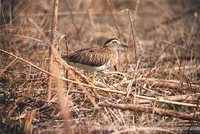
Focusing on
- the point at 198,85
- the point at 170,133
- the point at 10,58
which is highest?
the point at 10,58

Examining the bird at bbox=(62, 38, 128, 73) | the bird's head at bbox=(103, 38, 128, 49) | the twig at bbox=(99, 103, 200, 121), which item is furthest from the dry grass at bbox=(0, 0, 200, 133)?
the bird's head at bbox=(103, 38, 128, 49)

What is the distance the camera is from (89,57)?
6703 mm

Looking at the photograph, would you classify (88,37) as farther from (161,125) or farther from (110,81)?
(161,125)

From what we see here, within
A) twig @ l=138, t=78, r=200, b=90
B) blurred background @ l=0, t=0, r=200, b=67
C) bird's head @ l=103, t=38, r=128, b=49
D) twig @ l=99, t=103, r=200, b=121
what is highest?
blurred background @ l=0, t=0, r=200, b=67

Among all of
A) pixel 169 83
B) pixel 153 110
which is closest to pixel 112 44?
pixel 169 83

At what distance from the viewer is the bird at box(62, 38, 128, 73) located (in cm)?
661

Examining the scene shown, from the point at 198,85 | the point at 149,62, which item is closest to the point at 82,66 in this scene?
the point at 198,85

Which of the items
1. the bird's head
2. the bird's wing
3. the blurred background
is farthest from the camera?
the blurred background

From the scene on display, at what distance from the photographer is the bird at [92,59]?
6609mm

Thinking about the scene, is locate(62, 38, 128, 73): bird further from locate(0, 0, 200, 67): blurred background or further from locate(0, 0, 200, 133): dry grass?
locate(0, 0, 200, 67): blurred background

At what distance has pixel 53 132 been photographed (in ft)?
18.0

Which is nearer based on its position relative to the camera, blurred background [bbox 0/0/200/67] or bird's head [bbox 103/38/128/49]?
bird's head [bbox 103/38/128/49]

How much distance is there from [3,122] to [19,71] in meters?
1.41

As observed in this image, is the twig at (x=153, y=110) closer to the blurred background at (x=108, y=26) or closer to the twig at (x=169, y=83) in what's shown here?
the twig at (x=169, y=83)
